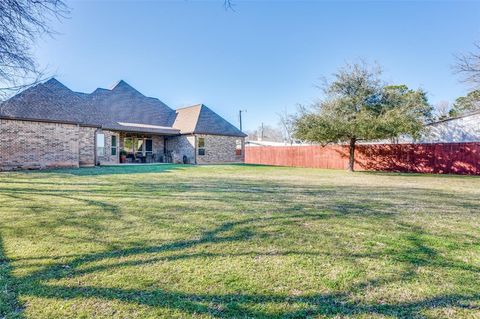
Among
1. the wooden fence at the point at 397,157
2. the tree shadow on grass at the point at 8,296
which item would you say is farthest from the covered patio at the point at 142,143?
the tree shadow on grass at the point at 8,296

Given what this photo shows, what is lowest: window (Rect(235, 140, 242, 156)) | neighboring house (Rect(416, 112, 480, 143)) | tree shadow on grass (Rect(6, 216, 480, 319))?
tree shadow on grass (Rect(6, 216, 480, 319))

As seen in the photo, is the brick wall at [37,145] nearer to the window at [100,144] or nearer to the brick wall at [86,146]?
the brick wall at [86,146]

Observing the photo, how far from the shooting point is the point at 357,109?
16312mm

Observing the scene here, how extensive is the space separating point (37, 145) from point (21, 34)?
9780 millimetres

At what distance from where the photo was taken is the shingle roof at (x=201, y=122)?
22328mm

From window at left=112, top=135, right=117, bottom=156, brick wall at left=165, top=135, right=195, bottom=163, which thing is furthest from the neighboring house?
window at left=112, top=135, right=117, bottom=156

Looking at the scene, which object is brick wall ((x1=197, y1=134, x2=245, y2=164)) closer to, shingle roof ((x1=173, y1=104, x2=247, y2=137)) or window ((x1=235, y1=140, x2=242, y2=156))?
window ((x1=235, y1=140, x2=242, y2=156))

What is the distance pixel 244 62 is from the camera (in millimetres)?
21766

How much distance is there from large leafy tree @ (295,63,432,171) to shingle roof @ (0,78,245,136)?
30.9 ft

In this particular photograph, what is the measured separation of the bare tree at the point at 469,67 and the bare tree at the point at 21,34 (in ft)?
51.1

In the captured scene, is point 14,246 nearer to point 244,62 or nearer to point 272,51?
point 272,51

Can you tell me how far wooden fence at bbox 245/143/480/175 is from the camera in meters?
15.1

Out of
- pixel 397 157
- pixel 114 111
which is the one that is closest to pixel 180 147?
pixel 114 111

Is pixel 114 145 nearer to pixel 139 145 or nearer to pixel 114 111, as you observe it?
pixel 139 145
